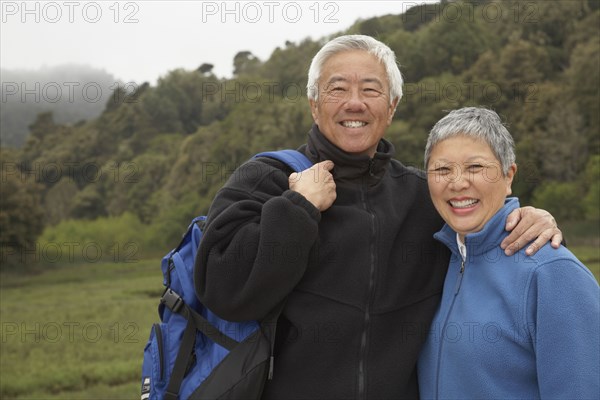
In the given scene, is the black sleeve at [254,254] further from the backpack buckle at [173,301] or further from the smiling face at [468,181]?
the smiling face at [468,181]

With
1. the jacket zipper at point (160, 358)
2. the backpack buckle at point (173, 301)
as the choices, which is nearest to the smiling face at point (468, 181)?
the backpack buckle at point (173, 301)

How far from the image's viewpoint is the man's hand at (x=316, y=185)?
119 inches

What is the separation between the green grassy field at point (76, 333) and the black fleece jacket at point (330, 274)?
30.1 ft

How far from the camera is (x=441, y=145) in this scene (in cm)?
309

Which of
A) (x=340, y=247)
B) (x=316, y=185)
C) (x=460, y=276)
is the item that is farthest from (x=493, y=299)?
(x=316, y=185)

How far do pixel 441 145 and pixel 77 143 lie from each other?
308 ft

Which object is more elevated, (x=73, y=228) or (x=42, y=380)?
(x=42, y=380)

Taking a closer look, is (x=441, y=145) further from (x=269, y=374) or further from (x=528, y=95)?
(x=528, y=95)

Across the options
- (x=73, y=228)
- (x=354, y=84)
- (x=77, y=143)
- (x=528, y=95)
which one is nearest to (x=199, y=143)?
(x=73, y=228)

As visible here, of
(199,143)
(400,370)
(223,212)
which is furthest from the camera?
(199,143)

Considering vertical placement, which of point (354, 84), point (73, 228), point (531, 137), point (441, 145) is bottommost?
point (73, 228)

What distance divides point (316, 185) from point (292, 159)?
329mm

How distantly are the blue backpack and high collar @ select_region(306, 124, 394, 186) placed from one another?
2.72 ft

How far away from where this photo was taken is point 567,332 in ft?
8.34
